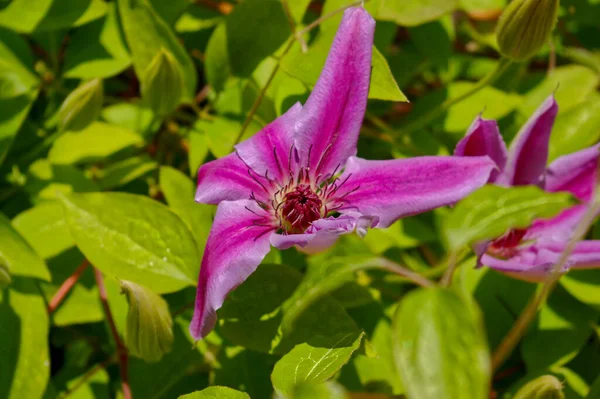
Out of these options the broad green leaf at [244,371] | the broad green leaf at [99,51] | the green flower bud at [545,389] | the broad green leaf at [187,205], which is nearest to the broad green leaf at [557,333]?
the green flower bud at [545,389]

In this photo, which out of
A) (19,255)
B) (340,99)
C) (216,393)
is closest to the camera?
(216,393)

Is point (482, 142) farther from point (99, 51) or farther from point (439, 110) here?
point (99, 51)

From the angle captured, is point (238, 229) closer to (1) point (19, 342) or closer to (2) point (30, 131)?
(1) point (19, 342)

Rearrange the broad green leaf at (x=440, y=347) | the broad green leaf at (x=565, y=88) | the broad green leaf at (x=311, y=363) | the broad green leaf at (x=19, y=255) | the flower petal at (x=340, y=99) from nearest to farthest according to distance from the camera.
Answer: the broad green leaf at (x=440, y=347) < the broad green leaf at (x=311, y=363) < the flower petal at (x=340, y=99) < the broad green leaf at (x=19, y=255) < the broad green leaf at (x=565, y=88)

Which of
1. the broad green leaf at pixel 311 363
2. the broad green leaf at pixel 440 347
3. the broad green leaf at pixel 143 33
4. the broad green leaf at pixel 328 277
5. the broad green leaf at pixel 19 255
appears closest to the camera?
the broad green leaf at pixel 440 347

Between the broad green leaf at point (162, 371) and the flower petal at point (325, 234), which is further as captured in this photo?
the broad green leaf at point (162, 371)

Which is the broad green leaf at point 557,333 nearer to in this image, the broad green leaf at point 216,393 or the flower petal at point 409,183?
the flower petal at point 409,183

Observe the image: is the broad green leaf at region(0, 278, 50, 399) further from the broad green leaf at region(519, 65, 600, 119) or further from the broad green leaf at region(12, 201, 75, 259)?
the broad green leaf at region(519, 65, 600, 119)

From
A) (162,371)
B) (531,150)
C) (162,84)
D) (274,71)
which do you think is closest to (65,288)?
(162,371)
